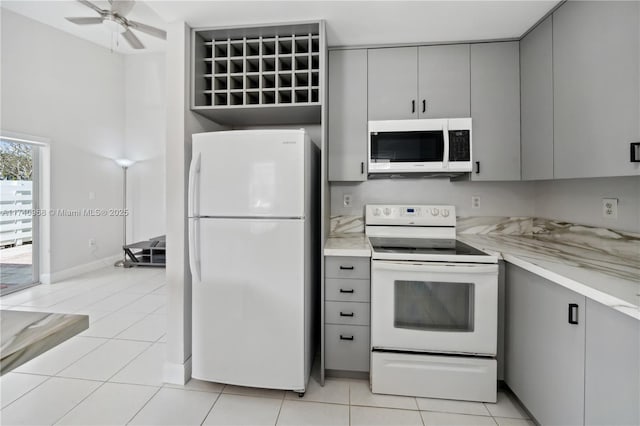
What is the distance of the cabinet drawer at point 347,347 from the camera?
1.81 m

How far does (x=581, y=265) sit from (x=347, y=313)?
1.25 m

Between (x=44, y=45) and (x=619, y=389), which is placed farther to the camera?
(x=44, y=45)

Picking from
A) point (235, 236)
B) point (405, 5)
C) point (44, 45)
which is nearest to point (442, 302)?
point (235, 236)

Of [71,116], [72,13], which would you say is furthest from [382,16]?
[71,116]

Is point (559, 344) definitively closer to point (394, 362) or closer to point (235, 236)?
point (394, 362)

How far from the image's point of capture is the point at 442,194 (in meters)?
2.37

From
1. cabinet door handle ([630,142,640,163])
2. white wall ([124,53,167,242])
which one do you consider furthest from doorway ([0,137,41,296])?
cabinet door handle ([630,142,640,163])

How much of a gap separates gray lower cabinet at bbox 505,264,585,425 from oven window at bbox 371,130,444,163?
88 centimetres

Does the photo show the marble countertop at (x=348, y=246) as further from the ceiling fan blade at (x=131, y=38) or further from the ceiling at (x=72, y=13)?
the ceiling fan blade at (x=131, y=38)

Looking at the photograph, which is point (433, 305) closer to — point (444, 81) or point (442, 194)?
point (442, 194)

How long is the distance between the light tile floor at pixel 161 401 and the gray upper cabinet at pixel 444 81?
1937mm

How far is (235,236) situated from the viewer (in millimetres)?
1685

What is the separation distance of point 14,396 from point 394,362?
2.35 meters

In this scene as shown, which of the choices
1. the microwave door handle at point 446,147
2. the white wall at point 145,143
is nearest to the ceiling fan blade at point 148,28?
the white wall at point 145,143
